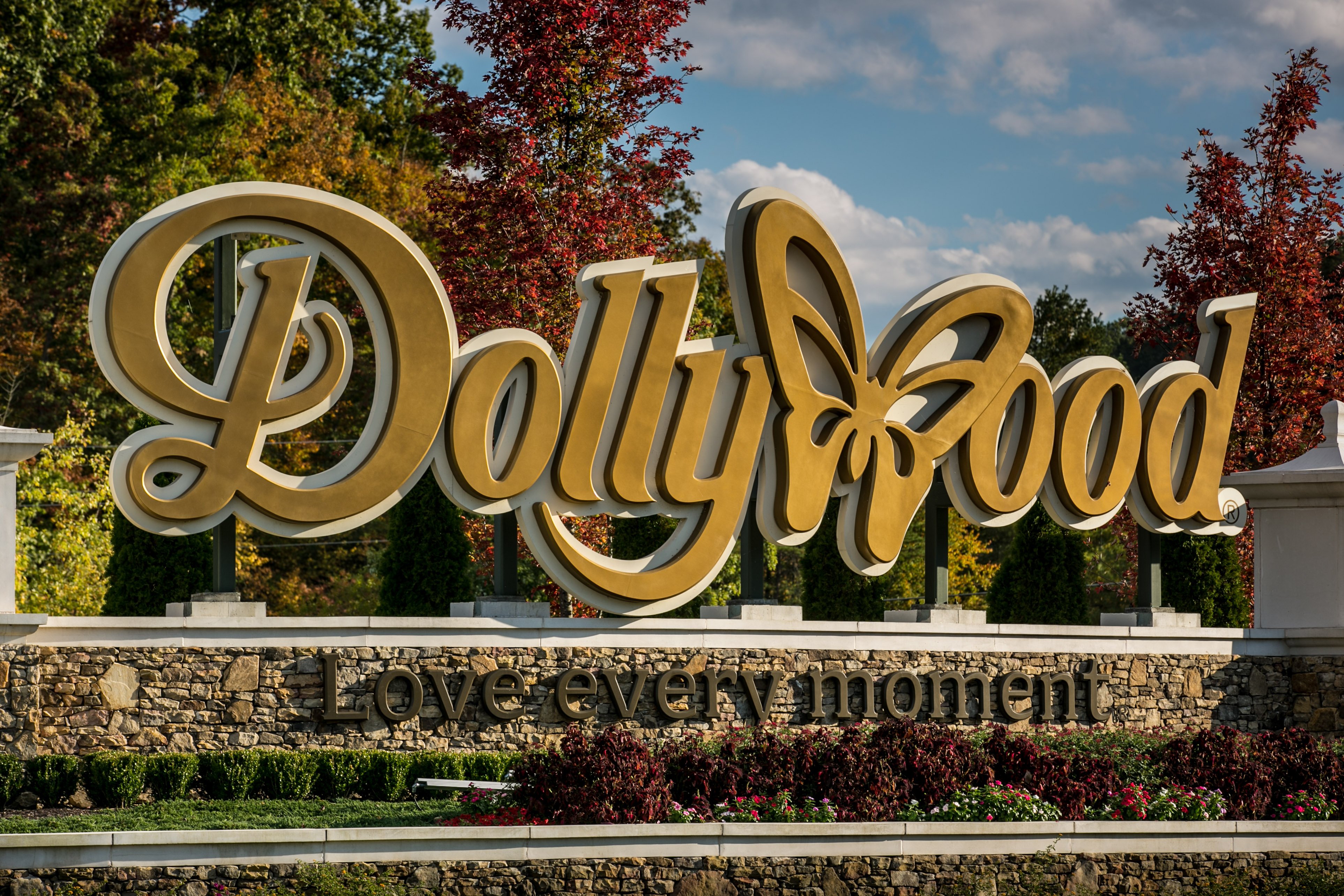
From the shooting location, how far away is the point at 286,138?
43.5m

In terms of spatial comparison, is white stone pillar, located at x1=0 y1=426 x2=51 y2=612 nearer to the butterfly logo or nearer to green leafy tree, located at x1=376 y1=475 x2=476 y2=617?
green leafy tree, located at x1=376 y1=475 x2=476 y2=617

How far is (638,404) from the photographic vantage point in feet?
60.7

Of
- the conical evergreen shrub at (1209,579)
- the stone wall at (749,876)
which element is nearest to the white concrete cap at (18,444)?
the stone wall at (749,876)

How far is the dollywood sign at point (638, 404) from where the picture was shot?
54.3 feet

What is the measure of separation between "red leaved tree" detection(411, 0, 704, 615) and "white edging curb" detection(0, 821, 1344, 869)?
11.3 metres

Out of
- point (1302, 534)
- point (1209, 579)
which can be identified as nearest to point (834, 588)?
point (1209, 579)

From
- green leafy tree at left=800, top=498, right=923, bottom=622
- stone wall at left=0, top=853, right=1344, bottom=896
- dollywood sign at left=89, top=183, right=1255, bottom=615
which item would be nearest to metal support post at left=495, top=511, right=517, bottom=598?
dollywood sign at left=89, top=183, right=1255, bottom=615

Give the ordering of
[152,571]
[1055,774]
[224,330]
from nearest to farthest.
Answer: [1055,774], [224,330], [152,571]

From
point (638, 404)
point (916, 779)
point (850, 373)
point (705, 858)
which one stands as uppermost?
point (850, 373)

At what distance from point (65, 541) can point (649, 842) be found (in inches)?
711

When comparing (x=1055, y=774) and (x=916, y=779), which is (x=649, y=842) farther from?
(x=1055, y=774)

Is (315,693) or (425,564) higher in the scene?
(425,564)

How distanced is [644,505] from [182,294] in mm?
24984

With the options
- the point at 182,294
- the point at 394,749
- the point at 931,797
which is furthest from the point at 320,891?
the point at 182,294
